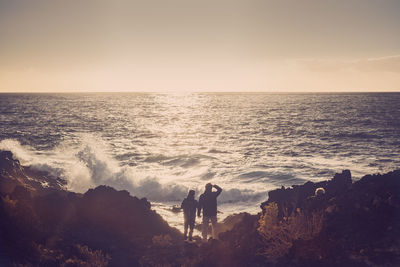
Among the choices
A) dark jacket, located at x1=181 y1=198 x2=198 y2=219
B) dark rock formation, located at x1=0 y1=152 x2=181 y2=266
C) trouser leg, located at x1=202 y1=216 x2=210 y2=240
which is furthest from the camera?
trouser leg, located at x1=202 y1=216 x2=210 y2=240

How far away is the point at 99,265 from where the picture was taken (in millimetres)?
6695

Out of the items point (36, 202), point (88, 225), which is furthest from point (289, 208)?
point (36, 202)

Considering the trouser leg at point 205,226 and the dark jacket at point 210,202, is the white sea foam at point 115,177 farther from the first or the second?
the dark jacket at point 210,202

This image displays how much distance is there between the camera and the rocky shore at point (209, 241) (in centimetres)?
638

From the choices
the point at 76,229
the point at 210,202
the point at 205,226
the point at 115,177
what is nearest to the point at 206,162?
the point at 115,177

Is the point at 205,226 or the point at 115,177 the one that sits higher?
the point at 205,226

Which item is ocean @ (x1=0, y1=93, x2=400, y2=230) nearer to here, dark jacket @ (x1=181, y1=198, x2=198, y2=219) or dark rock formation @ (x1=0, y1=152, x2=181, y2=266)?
dark jacket @ (x1=181, y1=198, x2=198, y2=219)

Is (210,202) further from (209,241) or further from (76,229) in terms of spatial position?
(76,229)

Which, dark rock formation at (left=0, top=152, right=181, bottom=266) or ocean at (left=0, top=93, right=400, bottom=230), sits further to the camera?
ocean at (left=0, top=93, right=400, bottom=230)

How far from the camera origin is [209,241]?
7.77m

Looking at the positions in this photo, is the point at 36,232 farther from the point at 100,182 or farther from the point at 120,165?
the point at 120,165

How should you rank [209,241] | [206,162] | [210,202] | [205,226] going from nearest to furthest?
[209,241]
[210,202]
[205,226]
[206,162]

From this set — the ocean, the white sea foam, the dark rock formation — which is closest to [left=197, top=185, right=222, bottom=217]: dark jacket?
the dark rock formation

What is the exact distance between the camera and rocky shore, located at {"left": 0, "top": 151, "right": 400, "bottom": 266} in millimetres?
6375
